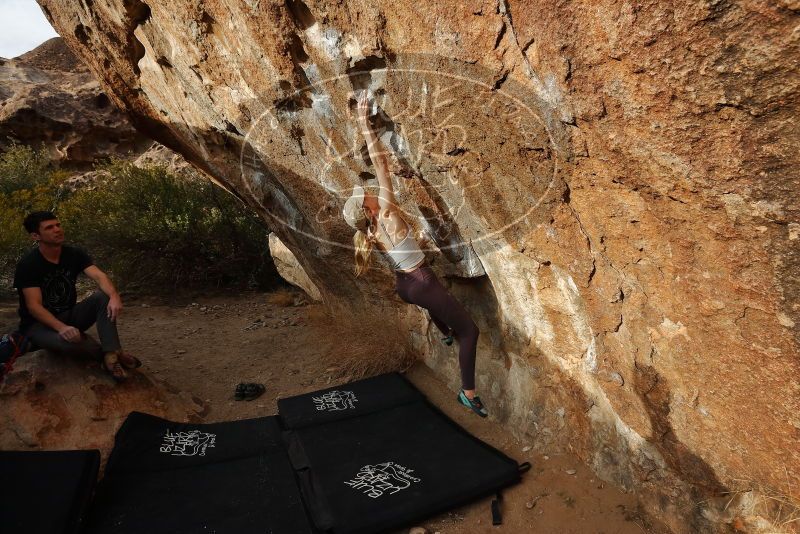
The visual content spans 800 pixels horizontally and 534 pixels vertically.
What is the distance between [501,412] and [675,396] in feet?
4.16

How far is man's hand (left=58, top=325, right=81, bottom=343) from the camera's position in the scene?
3.20 m

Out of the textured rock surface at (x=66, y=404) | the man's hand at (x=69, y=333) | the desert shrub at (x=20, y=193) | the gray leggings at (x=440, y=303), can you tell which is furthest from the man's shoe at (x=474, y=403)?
the desert shrub at (x=20, y=193)

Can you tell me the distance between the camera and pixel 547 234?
2.43 meters

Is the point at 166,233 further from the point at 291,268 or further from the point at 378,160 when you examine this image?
the point at 378,160

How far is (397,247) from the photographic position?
9.51 feet

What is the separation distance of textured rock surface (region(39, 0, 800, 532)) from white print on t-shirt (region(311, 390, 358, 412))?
A: 78 cm

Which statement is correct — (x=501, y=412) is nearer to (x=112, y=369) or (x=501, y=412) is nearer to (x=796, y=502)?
(x=796, y=502)

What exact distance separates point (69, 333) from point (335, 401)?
5.79ft

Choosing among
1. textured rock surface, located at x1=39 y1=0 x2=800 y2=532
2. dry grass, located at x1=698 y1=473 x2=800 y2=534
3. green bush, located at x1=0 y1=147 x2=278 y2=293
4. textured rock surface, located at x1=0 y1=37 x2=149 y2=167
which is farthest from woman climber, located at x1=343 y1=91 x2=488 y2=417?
textured rock surface, located at x1=0 y1=37 x2=149 y2=167

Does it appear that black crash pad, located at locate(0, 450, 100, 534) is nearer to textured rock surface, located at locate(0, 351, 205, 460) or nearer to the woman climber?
textured rock surface, located at locate(0, 351, 205, 460)

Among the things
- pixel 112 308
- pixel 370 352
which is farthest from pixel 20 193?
pixel 370 352

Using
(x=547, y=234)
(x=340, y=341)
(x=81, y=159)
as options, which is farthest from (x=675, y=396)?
(x=81, y=159)

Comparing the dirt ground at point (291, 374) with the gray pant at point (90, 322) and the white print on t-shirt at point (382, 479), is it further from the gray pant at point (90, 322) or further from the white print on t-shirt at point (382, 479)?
the gray pant at point (90, 322)

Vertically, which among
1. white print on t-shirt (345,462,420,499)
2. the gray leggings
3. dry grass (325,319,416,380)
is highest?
the gray leggings
